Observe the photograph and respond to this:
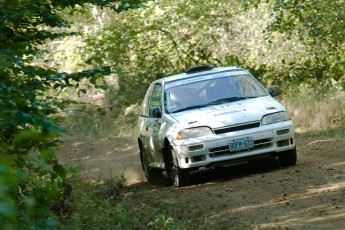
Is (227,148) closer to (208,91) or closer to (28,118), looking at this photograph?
(208,91)

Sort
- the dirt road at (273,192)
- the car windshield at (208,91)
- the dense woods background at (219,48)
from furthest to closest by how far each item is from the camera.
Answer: the dense woods background at (219,48) < the car windshield at (208,91) < the dirt road at (273,192)

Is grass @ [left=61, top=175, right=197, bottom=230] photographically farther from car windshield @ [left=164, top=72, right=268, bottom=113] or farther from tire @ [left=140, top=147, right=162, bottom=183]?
car windshield @ [left=164, top=72, right=268, bottom=113]

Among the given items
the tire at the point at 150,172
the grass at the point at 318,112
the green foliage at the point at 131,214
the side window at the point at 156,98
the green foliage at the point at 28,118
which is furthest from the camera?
the grass at the point at 318,112

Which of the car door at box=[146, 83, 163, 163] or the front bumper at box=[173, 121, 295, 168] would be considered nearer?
the front bumper at box=[173, 121, 295, 168]

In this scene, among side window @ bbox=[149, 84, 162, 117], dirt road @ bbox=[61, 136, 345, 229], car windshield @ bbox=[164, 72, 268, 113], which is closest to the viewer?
dirt road @ bbox=[61, 136, 345, 229]

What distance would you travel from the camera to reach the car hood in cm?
1134

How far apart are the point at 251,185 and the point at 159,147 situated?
2.08 meters

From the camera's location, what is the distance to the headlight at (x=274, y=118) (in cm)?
1149

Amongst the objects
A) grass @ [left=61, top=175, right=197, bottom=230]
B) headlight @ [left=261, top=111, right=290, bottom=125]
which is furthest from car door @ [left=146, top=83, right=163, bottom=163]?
headlight @ [left=261, top=111, right=290, bottom=125]

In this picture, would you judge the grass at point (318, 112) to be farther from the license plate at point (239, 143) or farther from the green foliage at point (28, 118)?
the green foliage at point (28, 118)

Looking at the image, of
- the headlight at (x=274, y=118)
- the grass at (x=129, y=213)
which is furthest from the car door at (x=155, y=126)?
the headlight at (x=274, y=118)

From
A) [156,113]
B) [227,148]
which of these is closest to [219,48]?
[156,113]

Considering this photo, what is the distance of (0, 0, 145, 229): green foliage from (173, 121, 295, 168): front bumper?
8.01 ft

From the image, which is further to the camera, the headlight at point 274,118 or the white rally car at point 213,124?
the headlight at point 274,118
